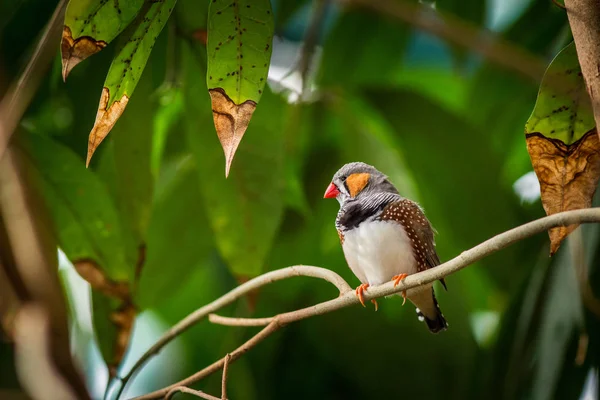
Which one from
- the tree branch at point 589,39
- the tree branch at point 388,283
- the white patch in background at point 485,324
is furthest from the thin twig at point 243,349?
the white patch in background at point 485,324

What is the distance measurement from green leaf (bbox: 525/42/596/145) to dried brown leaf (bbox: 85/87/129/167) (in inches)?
11.6

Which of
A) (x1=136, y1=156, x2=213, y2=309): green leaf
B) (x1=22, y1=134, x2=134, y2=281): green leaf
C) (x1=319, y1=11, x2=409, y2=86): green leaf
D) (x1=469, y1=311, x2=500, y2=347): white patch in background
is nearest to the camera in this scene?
(x1=22, y1=134, x2=134, y2=281): green leaf

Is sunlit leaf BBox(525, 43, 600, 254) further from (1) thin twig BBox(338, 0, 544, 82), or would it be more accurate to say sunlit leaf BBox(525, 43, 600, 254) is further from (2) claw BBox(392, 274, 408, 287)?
(1) thin twig BBox(338, 0, 544, 82)

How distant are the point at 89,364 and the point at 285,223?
357 mm

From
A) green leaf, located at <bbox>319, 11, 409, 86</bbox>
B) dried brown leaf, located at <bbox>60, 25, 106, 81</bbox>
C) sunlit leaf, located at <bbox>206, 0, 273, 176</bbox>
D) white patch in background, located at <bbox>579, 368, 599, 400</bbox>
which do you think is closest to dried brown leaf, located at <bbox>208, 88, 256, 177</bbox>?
sunlit leaf, located at <bbox>206, 0, 273, 176</bbox>

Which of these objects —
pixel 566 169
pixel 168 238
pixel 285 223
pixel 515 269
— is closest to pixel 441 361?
pixel 515 269

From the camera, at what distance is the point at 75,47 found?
2.05 ft

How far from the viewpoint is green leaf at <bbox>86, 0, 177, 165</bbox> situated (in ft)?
1.95

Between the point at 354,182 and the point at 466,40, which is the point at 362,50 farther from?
the point at 354,182

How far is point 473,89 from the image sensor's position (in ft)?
4.95

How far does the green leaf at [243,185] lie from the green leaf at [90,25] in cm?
28

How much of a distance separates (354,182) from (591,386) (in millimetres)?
425

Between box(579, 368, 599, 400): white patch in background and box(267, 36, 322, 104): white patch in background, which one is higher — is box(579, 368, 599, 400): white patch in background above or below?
below

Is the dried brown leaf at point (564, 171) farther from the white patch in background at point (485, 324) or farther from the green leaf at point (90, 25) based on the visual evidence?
the white patch in background at point (485, 324)
